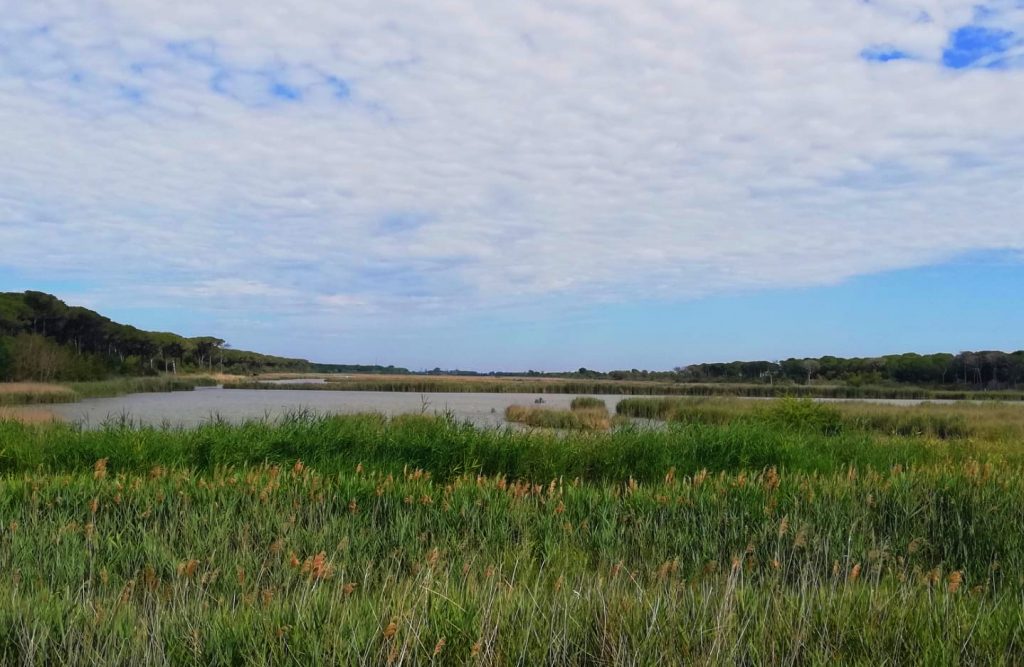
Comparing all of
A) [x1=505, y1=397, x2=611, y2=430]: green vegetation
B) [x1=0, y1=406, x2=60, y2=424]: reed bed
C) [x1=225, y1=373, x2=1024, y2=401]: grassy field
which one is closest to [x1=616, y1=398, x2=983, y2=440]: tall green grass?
[x1=505, y1=397, x2=611, y2=430]: green vegetation

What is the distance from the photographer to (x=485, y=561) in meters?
5.40

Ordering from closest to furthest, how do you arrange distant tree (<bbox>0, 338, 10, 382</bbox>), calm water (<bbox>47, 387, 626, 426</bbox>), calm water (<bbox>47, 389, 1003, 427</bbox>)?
calm water (<bbox>47, 389, 1003, 427</bbox>) → calm water (<bbox>47, 387, 626, 426</bbox>) → distant tree (<bbox>0, 338, 10, 382</bbox>)

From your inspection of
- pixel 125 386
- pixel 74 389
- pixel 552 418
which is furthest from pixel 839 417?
pixel 125 386

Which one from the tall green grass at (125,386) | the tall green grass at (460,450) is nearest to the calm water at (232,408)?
the tall green grass at (460,450)

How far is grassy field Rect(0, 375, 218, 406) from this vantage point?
39.0 meters

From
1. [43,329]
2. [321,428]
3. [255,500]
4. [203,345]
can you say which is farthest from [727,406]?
[203,345]

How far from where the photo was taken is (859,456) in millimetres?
12500

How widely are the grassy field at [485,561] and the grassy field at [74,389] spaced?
107 ft

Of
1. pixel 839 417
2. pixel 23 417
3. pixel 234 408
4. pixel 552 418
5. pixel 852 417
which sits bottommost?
pixel 552 418

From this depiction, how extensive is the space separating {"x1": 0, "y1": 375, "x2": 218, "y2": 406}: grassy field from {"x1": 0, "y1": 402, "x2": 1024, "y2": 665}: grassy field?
32698 mm

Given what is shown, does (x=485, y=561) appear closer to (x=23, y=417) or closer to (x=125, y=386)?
(x=23, y=417)

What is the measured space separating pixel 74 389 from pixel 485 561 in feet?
175

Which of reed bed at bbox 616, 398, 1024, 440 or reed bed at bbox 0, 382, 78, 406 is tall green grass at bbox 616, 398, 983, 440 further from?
reed bed at bbox 0, 382, 78, 406

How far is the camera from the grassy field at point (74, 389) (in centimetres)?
3895
